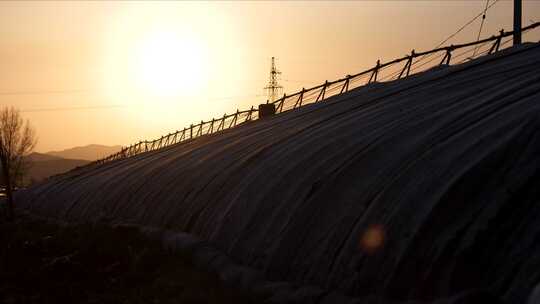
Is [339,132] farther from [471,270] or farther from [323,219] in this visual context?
[471,270]

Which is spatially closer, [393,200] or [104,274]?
[393,200]

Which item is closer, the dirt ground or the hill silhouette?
the hill silhouette

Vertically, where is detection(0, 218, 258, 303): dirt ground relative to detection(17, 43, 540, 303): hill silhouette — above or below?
below

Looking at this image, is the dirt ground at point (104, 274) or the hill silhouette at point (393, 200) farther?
the dirt ground at point (104, 274)

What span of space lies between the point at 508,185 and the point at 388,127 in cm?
496

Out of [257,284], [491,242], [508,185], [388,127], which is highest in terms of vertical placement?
[388,127]

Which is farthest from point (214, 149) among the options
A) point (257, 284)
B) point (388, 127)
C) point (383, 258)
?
point (383, 258)

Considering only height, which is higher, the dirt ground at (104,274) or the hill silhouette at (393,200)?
the hill silhouette at (393,200)

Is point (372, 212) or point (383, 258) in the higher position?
point (372, 212)

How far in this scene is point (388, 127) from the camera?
12578 millimetres

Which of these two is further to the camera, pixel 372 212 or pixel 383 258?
pixel 372 212

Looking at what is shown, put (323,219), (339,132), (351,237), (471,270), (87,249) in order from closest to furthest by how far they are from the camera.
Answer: (471,270) < (351,237) < (323,219) < (339,132) < (87,249)

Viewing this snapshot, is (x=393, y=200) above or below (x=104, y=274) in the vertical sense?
above

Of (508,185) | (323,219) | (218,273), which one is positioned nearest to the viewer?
(508,185)
